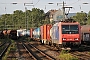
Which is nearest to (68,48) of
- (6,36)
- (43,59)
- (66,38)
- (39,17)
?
(66,38)

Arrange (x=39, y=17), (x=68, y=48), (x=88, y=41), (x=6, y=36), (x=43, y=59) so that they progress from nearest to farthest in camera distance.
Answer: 1. (x=43, y=59)
2. (x=68, y=48)
3. (x=88, y=41)
4. (x=6, y=36)
5. (x=39, y=17)

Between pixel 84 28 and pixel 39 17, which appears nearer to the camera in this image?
pixel 84 28

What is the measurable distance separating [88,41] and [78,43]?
10103mm

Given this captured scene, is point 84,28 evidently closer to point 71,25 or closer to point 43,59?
point 71,25

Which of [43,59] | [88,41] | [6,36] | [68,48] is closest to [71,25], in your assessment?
[68,48]

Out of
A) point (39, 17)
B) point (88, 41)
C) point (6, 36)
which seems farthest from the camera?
point (39, 17)

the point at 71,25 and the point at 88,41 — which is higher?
the point at 71,25

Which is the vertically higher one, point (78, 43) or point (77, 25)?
point (77, 25)

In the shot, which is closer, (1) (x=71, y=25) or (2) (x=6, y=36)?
(1) (x=71, y=25)

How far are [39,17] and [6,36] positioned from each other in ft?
193

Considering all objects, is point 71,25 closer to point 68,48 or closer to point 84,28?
point 68,48

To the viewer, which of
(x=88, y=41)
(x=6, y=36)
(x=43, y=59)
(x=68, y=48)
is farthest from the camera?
(x=6, y=36)

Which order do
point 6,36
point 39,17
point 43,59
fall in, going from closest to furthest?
1. point 43,59
2. point 6,36
3. point 39,17

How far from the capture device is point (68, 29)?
76.7ft
